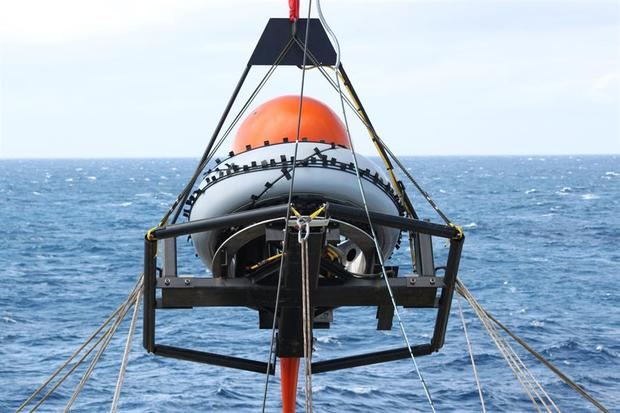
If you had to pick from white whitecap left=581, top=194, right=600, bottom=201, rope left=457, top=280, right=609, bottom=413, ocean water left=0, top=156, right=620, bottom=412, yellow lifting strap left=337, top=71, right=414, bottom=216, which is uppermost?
yellow lifting strap left=337, top=71, right=414, bottom=216

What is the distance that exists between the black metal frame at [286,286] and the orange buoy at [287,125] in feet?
1.77

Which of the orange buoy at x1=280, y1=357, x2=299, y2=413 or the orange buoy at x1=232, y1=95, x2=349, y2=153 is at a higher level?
the orange buoy at x1=232, y1=95, x2=349, y2=153

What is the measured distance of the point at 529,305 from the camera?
41594 millimetres

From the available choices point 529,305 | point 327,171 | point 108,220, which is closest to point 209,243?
point 327,171

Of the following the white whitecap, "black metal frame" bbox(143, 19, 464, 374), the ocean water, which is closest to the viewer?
"black metal frame" bbox(143, 19, 464, 374)

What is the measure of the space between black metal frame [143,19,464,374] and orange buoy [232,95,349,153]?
0.54m

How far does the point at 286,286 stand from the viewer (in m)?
9.76

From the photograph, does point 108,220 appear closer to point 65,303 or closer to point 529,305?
point 65,303

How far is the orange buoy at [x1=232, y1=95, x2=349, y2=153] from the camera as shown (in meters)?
11.1

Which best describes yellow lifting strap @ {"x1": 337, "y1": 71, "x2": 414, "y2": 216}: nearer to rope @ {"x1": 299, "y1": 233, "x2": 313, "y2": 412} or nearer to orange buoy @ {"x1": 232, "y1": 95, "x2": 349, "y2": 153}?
orange buoy @ {"x1": 232, "y1": 95, "x2": 349, "y2": 153}

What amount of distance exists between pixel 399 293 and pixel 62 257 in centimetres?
5151

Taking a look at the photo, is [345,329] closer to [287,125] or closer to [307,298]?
[287,125]

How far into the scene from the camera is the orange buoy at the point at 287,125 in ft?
36.6

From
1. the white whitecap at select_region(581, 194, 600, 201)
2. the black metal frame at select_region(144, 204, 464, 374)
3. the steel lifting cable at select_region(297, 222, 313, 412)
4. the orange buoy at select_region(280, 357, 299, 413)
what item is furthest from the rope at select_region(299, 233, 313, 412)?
the white whitecap at select_region(581, 194, 600, 201)
